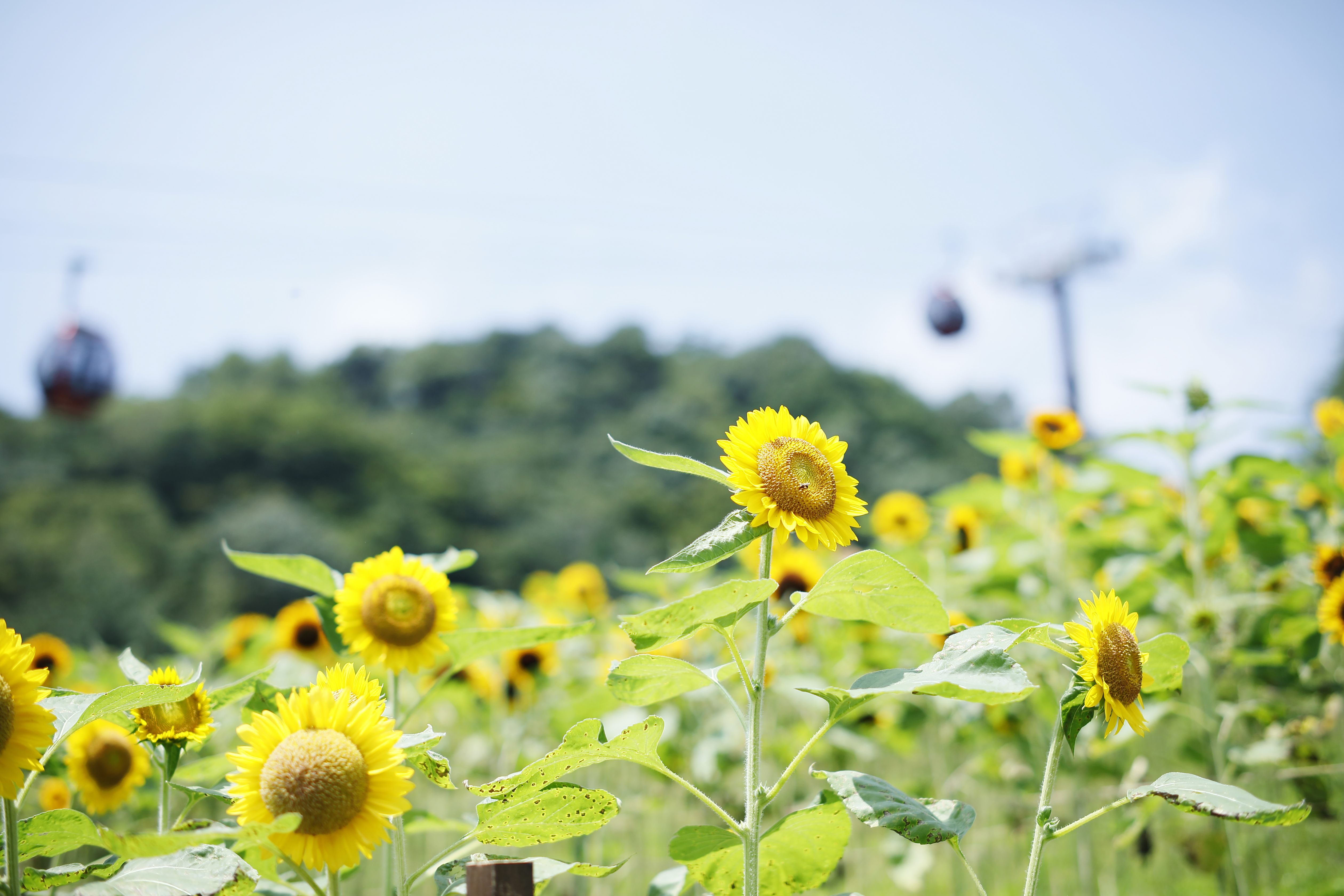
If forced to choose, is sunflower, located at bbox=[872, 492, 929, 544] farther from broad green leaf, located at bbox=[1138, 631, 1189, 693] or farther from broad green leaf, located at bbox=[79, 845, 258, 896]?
broad green leaf, located at bbox=[79, 845, 258, 896]

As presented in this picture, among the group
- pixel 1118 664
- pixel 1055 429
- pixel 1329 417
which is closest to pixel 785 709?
pixel 1055 429

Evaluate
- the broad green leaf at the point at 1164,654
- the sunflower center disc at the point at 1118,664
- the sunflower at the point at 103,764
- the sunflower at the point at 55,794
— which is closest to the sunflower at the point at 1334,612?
the broad green leaf at the point at 1164,654

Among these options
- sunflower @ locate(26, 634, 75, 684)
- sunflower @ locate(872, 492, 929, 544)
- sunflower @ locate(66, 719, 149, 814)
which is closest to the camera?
sunflower @ locate(66, 719, 149, 814)

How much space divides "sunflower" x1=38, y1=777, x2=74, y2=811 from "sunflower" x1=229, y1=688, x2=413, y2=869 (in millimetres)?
1338

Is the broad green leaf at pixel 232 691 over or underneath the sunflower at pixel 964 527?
over

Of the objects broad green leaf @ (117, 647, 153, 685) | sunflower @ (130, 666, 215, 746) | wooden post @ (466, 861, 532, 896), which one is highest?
broad green leaf @ (117, 647, 153, 685)

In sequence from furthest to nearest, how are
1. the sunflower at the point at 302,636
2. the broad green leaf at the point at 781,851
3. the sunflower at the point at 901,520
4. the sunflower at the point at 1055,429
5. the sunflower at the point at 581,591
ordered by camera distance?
the sunflower at the point at 581,591, the sunflower at the point at 901,520, the sunflower at the point at 302,636, the sunflower at the point at 1055,429, the broad green leaf at the point at 781,851

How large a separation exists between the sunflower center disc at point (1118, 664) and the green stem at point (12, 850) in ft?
3.80

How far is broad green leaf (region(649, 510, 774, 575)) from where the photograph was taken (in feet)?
2.86

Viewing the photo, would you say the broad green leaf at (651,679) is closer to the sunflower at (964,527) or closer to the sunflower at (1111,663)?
the sunflower at (1111,663)

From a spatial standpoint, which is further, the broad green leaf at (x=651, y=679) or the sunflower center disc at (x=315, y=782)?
the broad green leaf at (x=651, y=679)

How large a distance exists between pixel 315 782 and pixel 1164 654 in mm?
967

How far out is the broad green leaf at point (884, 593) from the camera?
95 cm

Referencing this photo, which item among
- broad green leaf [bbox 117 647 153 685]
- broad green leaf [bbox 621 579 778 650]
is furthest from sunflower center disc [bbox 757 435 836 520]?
broad green leaf [bbox 117 647 153 685]
